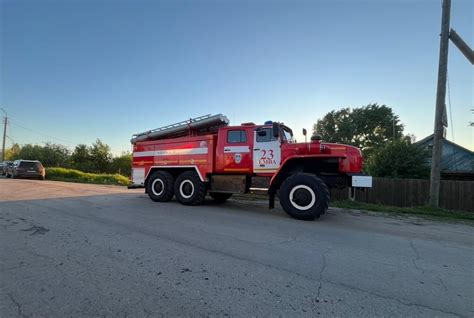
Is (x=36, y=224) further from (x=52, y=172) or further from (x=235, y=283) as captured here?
(x=52, y=172)

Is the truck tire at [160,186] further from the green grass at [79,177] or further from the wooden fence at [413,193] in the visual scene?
the green grass at [79,177]

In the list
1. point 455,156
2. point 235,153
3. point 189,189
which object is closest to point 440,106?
point 235,153

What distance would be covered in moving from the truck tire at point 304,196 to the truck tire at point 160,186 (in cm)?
462

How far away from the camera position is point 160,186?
10.5m

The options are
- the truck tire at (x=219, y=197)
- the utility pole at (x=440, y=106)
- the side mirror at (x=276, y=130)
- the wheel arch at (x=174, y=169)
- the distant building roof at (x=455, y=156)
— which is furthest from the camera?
the distant building roof at (x=455, y=156)

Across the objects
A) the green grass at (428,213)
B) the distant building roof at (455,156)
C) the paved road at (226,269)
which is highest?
the distant building roof at (455,156)

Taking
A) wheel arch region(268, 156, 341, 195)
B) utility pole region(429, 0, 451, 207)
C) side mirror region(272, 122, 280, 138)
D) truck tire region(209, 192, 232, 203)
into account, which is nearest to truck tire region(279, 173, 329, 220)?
wheel arch region(268, 156, 341, 195)

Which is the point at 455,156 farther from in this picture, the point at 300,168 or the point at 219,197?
the point at 219,197

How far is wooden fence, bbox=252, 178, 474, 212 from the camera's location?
37.3 feet

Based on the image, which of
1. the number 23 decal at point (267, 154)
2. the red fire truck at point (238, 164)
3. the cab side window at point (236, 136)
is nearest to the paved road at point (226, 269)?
the red fire truck at point (238, 164)

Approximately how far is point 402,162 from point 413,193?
5230mm

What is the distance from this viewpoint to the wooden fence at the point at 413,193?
11375 millimetres

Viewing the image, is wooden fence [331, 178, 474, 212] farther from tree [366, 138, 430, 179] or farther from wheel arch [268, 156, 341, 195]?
wheel arch [268, 156, 341, 195]

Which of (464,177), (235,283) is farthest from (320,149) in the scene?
(464,177)
